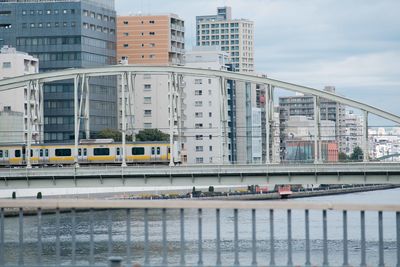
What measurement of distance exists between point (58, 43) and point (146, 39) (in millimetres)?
17679

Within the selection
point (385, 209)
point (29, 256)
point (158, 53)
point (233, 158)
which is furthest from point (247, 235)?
point (233, 158)

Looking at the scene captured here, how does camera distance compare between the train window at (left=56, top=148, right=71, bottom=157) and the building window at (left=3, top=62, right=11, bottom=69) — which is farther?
the building window at (left=3, top=62, right=11, bottom=69)

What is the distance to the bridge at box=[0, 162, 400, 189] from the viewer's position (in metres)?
59.6

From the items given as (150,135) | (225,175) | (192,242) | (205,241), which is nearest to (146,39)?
(150,135)

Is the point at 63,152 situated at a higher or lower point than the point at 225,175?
higher

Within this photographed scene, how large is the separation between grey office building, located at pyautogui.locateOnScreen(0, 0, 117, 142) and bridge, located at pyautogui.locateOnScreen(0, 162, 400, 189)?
7314 centimetres

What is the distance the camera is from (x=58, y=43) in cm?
13700

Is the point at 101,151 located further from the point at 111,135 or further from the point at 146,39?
the point at 146,39

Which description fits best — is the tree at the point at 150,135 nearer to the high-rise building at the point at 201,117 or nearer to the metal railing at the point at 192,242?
the high-rise building at the point at 201,117

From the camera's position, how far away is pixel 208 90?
6206 inches

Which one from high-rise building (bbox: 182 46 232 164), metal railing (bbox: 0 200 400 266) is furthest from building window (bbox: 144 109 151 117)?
metal railing (bbox: 0 200 400 266)

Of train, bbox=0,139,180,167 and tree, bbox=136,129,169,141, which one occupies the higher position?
tree, bbox=136,129,169,141

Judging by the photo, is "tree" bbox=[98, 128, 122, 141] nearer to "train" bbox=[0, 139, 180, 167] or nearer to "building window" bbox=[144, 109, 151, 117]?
"building window" bbox=[144, 109, 151, 117]

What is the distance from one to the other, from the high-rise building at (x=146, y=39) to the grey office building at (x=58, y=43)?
39.7ft
